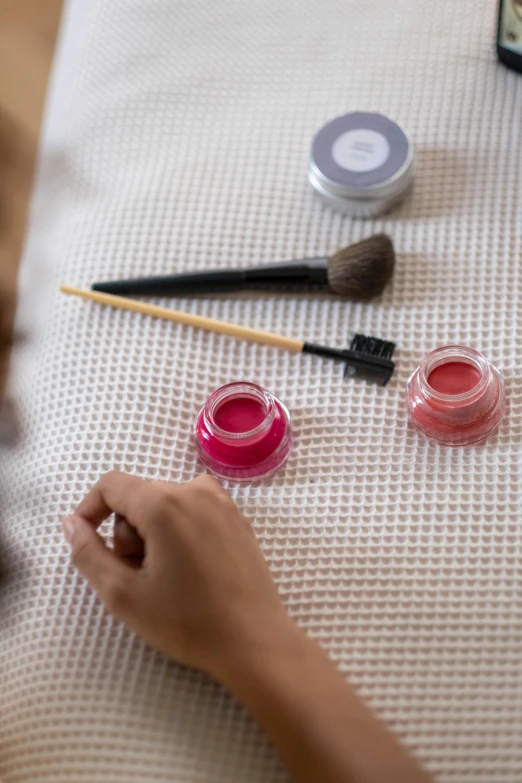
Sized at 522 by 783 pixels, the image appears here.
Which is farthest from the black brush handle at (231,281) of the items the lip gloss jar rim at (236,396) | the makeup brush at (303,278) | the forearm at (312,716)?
the forearm at (312,716)

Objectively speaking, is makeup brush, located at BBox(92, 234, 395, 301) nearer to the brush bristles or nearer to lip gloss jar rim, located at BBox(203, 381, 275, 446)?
the brush bristles

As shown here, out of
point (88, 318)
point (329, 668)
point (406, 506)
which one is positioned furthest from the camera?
point (88, 318)

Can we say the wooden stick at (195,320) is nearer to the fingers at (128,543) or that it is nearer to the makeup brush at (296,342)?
the makeup brush at (296,342)

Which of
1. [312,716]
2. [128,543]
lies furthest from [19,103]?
[312,716]

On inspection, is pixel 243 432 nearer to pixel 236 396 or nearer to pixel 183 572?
pixel 236 396

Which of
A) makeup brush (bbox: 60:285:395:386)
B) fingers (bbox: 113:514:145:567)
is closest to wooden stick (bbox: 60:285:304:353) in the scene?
makeup brush (bbox: 60:285:395:386)

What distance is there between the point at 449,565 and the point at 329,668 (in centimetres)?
13

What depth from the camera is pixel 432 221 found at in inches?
29.3

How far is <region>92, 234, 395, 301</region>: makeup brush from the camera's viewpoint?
697mm

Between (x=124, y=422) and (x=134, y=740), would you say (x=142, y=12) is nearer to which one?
(x=124, y=422)

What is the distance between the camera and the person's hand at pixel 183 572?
1.65 ft

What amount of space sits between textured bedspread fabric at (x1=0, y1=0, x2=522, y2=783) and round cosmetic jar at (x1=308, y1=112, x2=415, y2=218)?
0.06ft

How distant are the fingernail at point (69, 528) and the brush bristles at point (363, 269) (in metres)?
0.31

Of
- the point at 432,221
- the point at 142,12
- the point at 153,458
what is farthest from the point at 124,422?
the point at 142,12
